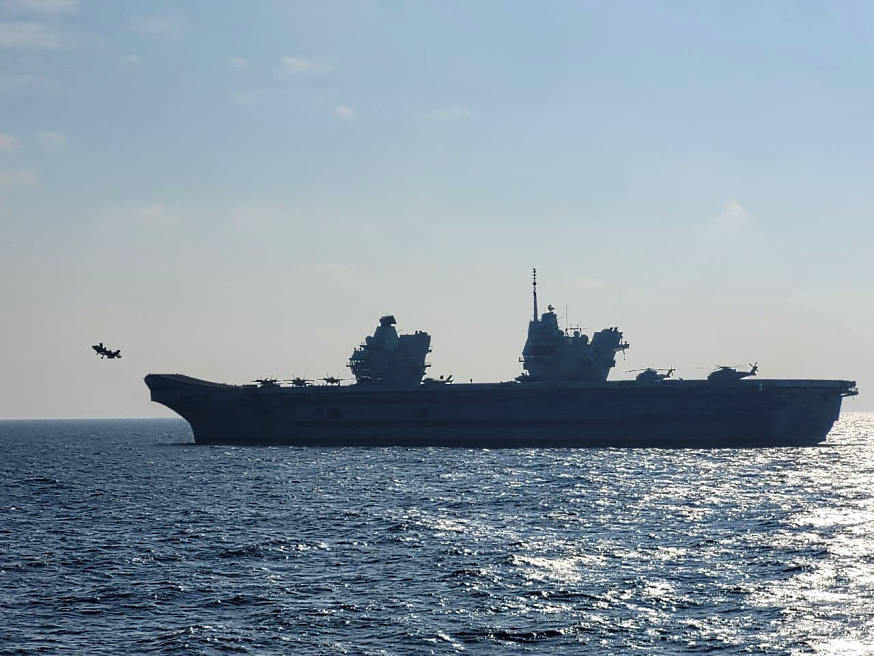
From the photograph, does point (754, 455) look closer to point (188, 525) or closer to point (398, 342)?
point (398, 342)

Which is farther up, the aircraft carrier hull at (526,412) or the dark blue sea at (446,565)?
the aircraft carrier hull at (526,412)

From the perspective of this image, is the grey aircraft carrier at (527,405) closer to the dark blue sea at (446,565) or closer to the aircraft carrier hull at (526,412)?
the aircraft carrier hull at (526,412)

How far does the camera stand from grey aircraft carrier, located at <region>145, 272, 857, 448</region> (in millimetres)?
60781

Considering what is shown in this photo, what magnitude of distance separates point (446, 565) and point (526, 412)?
4047cm

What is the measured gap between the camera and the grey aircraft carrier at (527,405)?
6078 centimetres

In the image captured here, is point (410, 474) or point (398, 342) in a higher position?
point (398, 342)

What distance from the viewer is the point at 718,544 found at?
1020 inches

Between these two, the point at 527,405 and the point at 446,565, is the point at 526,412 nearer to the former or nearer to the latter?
the point at 527,405

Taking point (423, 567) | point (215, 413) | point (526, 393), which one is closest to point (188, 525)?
point (423, 567)

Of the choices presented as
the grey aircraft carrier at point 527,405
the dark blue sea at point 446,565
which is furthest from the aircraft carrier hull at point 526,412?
the dark blue sea at point 446,565

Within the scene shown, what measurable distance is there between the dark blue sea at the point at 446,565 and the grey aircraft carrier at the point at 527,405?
15060 millimetres

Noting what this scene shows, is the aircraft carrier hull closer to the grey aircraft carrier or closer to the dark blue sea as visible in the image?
the grey aircraft carrier

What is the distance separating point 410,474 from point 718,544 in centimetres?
2239

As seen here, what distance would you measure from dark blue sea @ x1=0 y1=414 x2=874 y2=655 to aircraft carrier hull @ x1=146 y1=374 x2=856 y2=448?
15.0 meters
